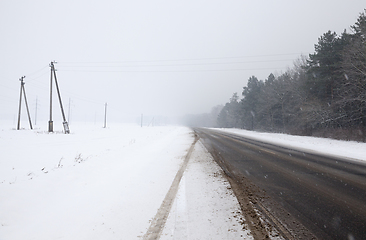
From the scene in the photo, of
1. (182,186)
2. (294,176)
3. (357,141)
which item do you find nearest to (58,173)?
(182,186)

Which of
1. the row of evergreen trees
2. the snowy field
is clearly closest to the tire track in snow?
the snowy field

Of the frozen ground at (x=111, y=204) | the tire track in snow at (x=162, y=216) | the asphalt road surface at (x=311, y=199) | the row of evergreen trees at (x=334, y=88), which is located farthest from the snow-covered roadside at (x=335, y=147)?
the tire track in snow at (x=162, y=216)

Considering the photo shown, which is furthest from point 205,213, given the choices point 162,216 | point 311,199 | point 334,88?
point 334,88

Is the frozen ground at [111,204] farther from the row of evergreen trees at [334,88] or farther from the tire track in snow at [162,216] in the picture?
the row of evergreen trees at [334,88]

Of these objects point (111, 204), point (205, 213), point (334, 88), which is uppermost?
point (334, 88)

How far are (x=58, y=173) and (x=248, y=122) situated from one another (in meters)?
49.7

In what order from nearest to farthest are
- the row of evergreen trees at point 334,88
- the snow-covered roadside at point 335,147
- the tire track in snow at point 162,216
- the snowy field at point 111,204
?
the tire track in snow at point 162,216 → the snowy field at point 111,204 → the snow-covered roadside at point 335,147 → the row of evergreen trees at point 334,88

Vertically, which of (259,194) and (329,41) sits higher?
(329,41)

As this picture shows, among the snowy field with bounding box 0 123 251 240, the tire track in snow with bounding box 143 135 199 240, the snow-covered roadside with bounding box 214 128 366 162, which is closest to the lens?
the tire track in snow with bounding box 143 135 199 240

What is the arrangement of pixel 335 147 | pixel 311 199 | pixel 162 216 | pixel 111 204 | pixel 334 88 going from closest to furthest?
Answer: 1. pixel 162 216
2. pixel 111 204
3. pixel 311 199
4. pixel 335 147
5. pixel 334 88

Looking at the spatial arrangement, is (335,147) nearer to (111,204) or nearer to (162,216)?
(162,216)

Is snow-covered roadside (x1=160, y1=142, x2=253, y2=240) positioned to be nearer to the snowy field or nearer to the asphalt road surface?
the snowy field

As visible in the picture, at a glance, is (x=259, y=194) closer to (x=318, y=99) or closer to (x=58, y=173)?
(x=58, y=173)

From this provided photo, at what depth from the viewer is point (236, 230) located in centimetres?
248
